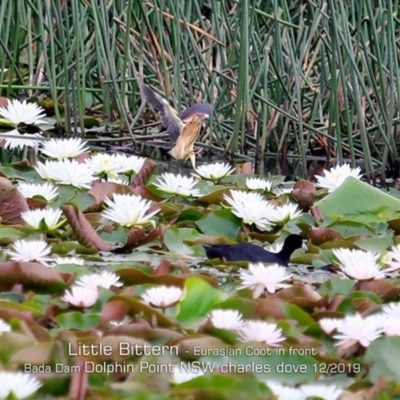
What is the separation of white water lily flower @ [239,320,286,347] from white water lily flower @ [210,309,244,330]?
0.02m

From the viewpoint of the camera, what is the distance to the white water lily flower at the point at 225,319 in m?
1.40

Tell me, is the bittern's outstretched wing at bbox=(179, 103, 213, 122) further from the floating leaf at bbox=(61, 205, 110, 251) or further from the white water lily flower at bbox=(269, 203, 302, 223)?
the floating leaf at bbox=(61, 205, 110, 251)

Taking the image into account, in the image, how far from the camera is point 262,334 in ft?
4.44

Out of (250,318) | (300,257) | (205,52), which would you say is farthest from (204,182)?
(205,52)

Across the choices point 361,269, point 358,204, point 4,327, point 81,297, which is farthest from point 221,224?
point 4,327

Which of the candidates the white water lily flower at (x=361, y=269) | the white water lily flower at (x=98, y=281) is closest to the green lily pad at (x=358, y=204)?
the white water lily flower at (x=361, y=269)

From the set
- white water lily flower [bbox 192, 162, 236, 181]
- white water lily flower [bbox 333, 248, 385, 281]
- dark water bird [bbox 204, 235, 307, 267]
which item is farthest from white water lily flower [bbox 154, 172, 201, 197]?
white water lily flower [bbox 333, 248, 385, 281]

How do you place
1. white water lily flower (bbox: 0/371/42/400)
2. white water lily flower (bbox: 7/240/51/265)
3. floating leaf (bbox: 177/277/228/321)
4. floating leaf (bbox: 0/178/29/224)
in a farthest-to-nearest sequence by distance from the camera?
floating leaf (bbox: 0/178/29/224) → white water lily flower (bbox: 7/240/51/265) → floating leaf (bbox: 177/277/228/321) → white water lily flower (bbox: 0/371/42/400)

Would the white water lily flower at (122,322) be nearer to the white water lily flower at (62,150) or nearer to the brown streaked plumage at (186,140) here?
the white water lily flower at (62,150)

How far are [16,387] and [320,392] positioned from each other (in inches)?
15.3

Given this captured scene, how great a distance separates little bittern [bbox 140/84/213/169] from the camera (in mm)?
3254

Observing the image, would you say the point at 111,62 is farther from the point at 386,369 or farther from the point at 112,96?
the point at 386,369

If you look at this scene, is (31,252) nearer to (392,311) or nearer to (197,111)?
(392,311)

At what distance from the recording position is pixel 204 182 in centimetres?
292
